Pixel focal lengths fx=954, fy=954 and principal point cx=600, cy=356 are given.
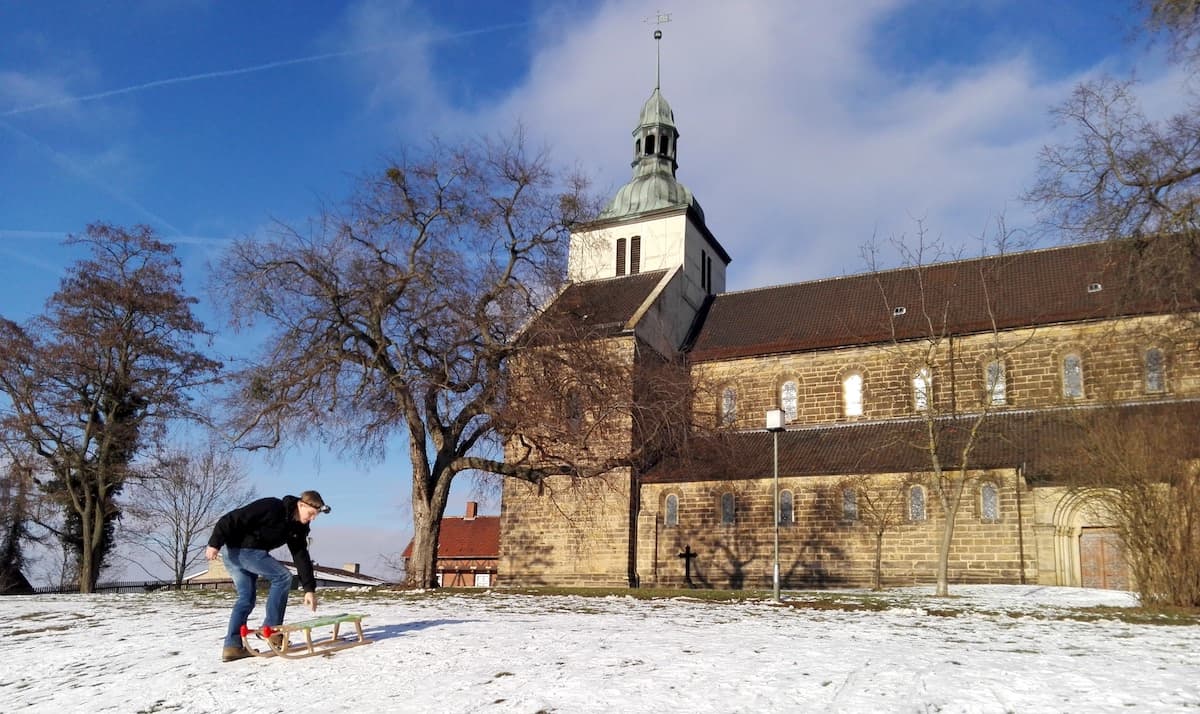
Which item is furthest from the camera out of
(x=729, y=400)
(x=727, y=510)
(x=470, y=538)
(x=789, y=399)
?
(x=470, y=538)

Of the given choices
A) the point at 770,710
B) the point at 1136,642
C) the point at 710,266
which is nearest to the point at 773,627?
the point at 1136,642

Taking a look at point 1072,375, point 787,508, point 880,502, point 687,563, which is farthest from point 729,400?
point 1072,375

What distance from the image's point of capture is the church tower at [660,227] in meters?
40.2

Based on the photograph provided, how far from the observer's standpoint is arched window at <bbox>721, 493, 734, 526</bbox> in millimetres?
29438

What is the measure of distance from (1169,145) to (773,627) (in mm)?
10490

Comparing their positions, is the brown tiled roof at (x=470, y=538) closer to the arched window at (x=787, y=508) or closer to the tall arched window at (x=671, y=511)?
the tall arched window at (x=671, y=511)

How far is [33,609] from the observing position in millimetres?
15477

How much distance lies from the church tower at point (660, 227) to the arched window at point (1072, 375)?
13617 mm

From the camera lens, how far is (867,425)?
3038cm

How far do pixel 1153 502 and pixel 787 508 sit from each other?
47.8 feet

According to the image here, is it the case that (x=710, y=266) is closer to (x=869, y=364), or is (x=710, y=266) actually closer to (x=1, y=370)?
(x=869, y=364)

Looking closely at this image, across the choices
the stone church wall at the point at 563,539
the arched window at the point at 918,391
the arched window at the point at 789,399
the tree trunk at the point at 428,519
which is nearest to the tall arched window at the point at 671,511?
the stone church wall at the point at 563,539

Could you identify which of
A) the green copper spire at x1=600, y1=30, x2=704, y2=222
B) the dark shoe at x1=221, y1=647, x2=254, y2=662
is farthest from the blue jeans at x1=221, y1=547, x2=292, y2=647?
the green copper spire at x1=600, y1=30, x2=704, y2=222

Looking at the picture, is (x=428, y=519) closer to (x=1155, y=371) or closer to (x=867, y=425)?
(x=867, y=425)
